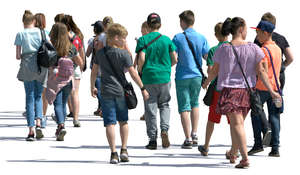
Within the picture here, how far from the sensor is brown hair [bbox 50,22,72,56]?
1285 cm

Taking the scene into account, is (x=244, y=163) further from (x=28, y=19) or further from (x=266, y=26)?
(x=28, y=19)

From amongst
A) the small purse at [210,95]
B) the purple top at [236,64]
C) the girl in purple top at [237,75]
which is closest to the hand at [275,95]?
the girl in purple top at [237,75]

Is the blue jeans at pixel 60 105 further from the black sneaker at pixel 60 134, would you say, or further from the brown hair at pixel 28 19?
the brown hair at pixel 28 19

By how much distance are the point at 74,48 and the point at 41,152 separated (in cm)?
263

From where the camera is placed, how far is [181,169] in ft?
33.3

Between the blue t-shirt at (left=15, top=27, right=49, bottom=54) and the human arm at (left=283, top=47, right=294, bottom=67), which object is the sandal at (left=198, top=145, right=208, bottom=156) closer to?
the human arm at (left=283, top=47, right=294, bottom=67)

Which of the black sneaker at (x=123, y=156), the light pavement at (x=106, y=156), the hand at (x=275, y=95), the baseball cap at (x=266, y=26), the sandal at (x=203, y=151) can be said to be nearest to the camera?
the light pavement at (x=106, y=156)

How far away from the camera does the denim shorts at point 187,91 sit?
12375 millimetres

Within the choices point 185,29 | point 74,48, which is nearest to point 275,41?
point 185,29

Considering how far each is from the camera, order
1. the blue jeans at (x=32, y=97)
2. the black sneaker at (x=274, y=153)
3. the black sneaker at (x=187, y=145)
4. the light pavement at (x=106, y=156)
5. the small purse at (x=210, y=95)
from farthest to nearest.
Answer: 1. the blue jeans at (x=32, y=97)
2. the black sneaker at (x=187, y=145)
3. the black sneaker at (x=274, y=153)
4. the small purse at (x=210, y=95)
5. the light pavement at (x=106, y=156)

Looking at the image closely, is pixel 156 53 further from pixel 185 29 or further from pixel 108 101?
pixel 108 101

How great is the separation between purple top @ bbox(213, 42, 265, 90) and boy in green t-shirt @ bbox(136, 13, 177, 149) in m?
2.18

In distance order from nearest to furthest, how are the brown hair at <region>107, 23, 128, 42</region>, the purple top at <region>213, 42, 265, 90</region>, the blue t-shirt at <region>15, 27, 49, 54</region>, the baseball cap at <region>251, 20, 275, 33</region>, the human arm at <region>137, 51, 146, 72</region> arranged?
1. the purple top at <region>213, 42, 265, 90</region>
2. the brown hair at <region>107, 23, 128, 42</region>
3. the baseball cap at <region>251, 20, 275, 33</region>
4. the human arm at <region>137, 51, 146, 72</region>
5. the blue t-shirt at <region>15, 27, 49, 54</region>

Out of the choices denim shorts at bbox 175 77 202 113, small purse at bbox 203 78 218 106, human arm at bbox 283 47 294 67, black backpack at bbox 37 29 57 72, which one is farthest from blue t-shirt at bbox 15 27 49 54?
human arm at bbox 283 47 294 67
